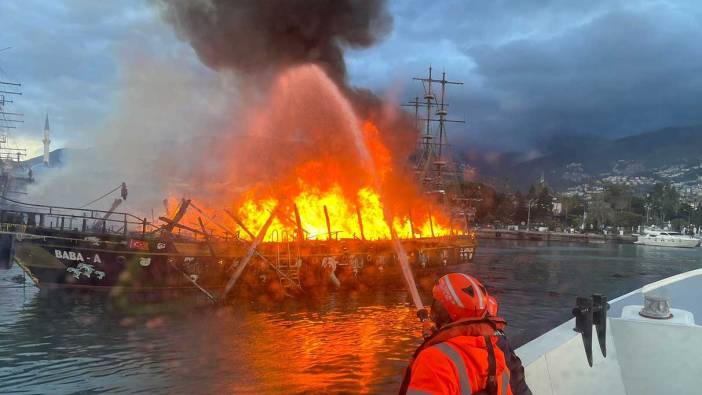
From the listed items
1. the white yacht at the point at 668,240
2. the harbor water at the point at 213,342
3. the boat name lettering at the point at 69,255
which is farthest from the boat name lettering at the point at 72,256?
the white yacht at the point at 668,240

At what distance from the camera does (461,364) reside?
251 centimetres

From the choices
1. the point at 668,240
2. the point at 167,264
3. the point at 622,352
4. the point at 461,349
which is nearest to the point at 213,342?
the point at 167,264

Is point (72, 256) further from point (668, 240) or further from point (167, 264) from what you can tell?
point (668, 240)

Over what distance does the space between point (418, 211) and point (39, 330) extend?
115ft

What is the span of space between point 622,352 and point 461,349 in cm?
390

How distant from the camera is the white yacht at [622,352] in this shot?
498cm

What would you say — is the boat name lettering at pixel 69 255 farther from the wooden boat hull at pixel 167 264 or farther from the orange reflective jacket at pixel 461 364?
the orange reflective jacket at pixel 461 364

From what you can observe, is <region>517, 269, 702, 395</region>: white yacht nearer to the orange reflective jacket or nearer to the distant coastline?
the orange reflective jacket

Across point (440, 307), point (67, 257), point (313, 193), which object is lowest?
point (67, 257)

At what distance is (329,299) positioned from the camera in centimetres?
2675

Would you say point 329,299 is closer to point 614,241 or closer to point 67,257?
point 67,257

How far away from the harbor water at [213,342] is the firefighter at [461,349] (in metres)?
4.04

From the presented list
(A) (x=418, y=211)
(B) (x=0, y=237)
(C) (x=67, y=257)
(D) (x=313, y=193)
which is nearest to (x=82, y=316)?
(C) (x=67, y=257)

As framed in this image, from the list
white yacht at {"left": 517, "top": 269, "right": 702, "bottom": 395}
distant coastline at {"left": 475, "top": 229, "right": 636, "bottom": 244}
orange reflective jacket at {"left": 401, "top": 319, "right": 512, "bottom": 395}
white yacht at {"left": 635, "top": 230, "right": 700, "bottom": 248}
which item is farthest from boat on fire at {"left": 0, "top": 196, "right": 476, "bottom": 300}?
white yacht at {"left": 635, "top": 230, "right": 700, "bottom": 248}
